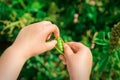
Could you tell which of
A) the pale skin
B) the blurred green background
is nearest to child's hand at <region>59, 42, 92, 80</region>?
the pale skin

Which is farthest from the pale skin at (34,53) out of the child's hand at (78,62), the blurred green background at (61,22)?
the blurred green background at (61,22)

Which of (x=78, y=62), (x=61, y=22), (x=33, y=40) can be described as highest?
(x=33, y=40)

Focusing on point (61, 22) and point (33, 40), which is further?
point (61, 22)

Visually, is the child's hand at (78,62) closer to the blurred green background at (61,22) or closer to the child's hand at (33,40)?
the child's hand at (33,40)

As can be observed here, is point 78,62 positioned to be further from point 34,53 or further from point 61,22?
point 61,22

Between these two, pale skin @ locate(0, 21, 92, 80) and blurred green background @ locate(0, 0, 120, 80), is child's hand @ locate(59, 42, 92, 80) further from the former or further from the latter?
blurred green background @ locate(0, 0, 120, 80)

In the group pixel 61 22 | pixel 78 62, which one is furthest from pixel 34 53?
pixel 61 22

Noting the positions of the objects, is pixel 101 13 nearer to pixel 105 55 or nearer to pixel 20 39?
pixel 105 55

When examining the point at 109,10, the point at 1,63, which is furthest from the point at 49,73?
the point at 1,63
